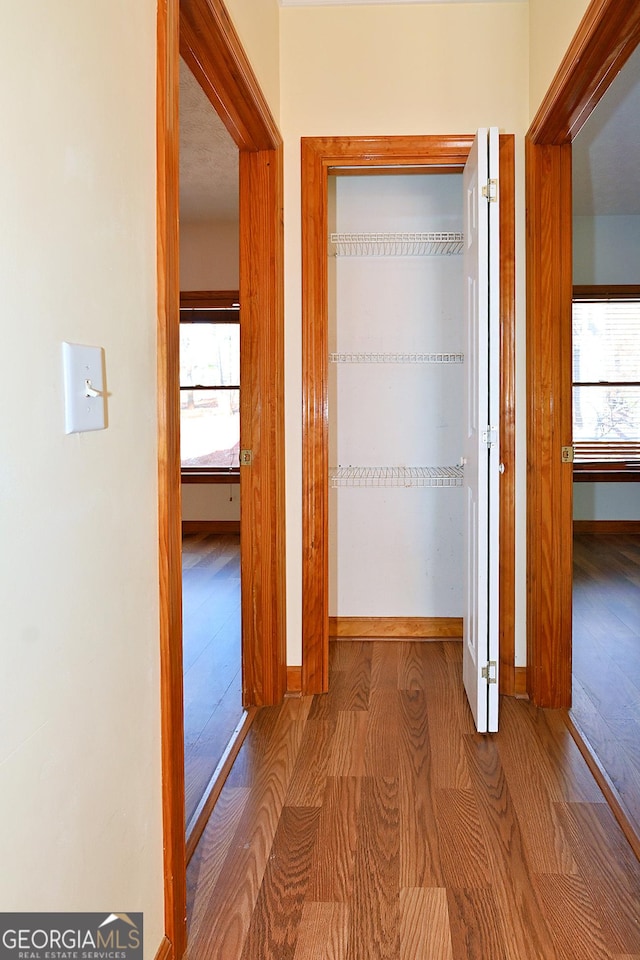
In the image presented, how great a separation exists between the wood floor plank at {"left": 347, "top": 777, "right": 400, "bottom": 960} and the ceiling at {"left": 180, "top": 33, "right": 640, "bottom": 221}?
285 centimetres

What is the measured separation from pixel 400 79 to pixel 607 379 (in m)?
4.00

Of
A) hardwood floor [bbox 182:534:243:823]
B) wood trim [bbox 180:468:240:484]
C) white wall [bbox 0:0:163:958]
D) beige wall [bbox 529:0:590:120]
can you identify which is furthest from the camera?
wood trim [bbox 180:468:240:484]

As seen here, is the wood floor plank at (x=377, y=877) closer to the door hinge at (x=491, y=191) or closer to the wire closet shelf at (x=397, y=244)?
the door hinge at (x=491, y=191)

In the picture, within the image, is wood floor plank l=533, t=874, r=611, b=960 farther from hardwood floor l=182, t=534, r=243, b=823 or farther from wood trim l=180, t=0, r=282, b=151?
wood trim l=180, t=0, r=282, b=151

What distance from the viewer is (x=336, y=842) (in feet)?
6.57

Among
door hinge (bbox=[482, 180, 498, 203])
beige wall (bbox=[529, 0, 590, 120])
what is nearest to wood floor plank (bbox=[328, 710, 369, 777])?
door hinge (bbox=[482, 180, 498, 203])

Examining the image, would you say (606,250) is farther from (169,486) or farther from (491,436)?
(169,486)

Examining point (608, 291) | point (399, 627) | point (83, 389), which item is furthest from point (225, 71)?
point (608, 291)

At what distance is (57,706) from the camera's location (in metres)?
1.04

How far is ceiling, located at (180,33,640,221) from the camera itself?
3.86 m

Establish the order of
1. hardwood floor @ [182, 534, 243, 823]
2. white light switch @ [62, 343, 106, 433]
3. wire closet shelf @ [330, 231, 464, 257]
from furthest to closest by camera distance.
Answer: wire closet shelf @ [330, 231, 464, 257] < hardwood floor @ [182, 534, 243, 823] < white light switch @ [62, 343, 106, 433]

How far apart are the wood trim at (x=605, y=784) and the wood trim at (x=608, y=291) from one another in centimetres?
438

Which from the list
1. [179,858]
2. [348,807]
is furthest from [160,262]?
[348,807]

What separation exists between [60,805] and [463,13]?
3.12 meters
